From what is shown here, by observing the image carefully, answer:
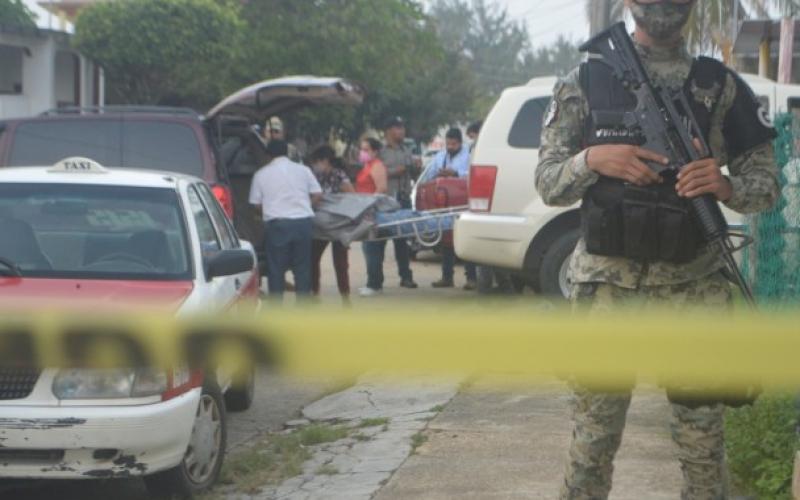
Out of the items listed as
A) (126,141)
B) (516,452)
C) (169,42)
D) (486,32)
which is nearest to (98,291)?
(516,452)

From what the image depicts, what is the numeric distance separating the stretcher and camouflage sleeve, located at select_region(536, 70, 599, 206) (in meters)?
7.85

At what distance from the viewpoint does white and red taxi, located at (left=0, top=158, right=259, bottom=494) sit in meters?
5.36

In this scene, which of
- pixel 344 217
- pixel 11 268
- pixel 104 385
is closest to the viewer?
pixel 104 385

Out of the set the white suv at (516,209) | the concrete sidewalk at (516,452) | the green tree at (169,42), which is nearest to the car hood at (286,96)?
the white suv at (516,209)

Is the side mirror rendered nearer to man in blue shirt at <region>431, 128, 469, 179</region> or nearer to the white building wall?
man in blue shirt at <region>431, 128, 469, 179</region>

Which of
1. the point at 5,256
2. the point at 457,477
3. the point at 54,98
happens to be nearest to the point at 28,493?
the point at 5,256

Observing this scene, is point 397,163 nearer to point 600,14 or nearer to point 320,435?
point 600,14

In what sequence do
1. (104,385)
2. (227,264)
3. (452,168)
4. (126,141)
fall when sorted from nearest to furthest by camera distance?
(104,385) → (227,264) → (126,141) → (452,168)

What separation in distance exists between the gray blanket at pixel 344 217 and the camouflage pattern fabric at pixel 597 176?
7.42 m

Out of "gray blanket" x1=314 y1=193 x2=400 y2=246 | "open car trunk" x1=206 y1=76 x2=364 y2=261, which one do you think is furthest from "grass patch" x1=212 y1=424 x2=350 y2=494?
"open car trunk" x1=206 y1=76 x2=364 y2=261

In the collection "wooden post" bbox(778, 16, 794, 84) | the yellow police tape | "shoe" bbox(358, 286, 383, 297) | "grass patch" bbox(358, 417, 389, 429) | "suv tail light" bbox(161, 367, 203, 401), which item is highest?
"wooden post" bbox(778, 16, 794, 84)

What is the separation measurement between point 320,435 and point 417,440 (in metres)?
0.61

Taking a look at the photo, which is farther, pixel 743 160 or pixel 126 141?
pixel 126 141

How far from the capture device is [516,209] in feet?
35.9
